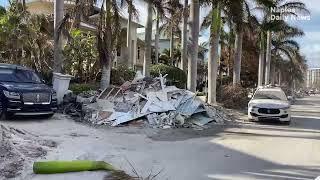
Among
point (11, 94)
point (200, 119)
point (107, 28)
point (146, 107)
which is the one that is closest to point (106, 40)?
point (107, 28)

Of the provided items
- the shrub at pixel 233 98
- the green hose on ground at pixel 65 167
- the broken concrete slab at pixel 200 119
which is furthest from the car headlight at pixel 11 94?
the shrub at pixel 233 98

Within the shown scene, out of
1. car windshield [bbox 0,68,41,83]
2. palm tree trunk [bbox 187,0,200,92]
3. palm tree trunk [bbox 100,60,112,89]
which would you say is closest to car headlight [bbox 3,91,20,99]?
car windshield [bbox 0,68,41,83]

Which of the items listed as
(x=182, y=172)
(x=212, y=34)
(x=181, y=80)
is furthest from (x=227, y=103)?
(x=182, y=172)

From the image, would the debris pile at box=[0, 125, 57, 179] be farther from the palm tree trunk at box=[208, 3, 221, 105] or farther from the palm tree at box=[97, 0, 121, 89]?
the palm tree trunk at box=[208, 3, 221, 105]

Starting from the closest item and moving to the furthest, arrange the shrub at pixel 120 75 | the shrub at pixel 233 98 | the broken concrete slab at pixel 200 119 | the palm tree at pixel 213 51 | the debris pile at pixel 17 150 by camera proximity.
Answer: the debris pile at pixel 17 150 → the broken concrete slab at pixel 200 119 → the shrub at pixel 120 75 → the palm tree at pixel 213 51 → the shrub at pixel 233 98

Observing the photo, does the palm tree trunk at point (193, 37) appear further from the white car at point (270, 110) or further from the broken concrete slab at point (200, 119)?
the broken concrete slab at point (200, 119)

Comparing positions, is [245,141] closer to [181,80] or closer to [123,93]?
[123,93]

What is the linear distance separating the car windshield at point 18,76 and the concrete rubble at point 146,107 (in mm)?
2043

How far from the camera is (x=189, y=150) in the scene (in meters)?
13.4

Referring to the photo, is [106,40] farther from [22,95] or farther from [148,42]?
[148,42]

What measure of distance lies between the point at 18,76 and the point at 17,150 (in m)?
7.91

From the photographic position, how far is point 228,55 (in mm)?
59500

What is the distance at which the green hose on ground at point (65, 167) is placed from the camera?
922cm

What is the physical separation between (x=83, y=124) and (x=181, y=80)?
22153mm
